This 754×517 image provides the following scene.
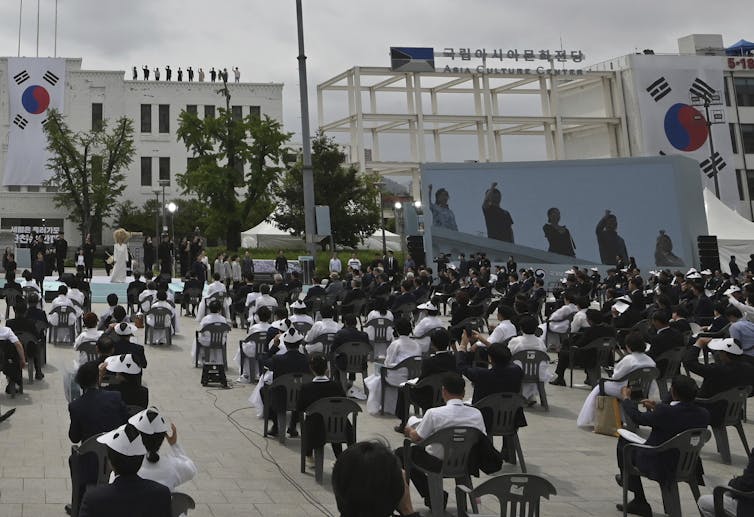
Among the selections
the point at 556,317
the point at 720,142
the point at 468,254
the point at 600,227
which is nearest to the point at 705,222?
the point at 600,227

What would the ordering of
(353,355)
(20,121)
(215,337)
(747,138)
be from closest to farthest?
(353,355) < (215,337) < (20,121) < (747,138)

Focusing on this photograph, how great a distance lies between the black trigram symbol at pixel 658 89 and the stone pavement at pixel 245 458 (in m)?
58.8

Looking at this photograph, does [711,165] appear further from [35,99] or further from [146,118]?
[35,99]

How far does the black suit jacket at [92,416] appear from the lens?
20.3 feet

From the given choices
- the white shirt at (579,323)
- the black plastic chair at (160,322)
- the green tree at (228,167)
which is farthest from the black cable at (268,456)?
the green tree at (228,167)

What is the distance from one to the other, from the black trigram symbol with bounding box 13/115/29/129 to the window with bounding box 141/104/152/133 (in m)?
9.33

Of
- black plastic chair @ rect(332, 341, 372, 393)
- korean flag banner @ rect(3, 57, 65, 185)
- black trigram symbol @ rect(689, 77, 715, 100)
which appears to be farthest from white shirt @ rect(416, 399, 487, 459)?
black trigram symbol @ rect(689, 77, 715, 100)

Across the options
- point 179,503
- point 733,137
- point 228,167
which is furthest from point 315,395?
point 733,137

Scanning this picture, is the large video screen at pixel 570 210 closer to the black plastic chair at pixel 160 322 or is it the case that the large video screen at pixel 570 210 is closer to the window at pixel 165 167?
the black plastic chair at pixel 160 322

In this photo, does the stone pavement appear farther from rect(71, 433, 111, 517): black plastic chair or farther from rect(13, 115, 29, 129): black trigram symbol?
rect(13, 115, 29, 129): black trigram symbol

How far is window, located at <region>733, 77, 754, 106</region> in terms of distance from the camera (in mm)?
67688

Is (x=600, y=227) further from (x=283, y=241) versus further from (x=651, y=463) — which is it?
(x=651, y=463)

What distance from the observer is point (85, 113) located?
6406 centimetres

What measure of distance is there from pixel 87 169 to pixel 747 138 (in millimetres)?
54031
